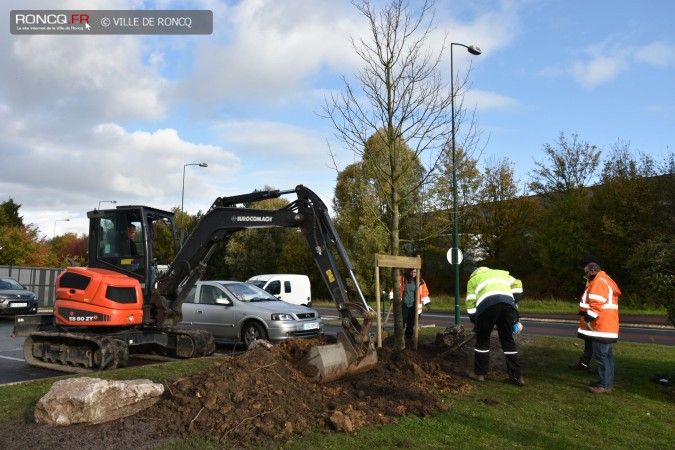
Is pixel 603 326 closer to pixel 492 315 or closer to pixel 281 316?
pixel 492 315

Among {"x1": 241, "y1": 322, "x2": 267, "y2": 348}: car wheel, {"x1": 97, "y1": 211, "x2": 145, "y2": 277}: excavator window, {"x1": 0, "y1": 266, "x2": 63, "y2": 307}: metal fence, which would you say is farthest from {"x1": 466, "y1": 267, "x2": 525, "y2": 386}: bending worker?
{"x1": 0, "y1": 266, "x2": 63, "y2": 307}: metal fence

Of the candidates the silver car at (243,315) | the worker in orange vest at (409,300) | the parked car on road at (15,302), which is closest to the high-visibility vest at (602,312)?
the worker in orange vest at (409,300)

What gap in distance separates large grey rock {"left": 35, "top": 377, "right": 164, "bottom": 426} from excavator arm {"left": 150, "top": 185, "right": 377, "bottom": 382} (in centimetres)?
222

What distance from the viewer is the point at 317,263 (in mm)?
8875

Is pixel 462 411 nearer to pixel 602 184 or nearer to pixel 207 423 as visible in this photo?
pixel 207 423

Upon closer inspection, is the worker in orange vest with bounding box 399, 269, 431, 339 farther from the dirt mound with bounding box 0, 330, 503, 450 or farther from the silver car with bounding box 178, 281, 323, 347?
the dirt mound with bounding box 0, 330, 503, 450

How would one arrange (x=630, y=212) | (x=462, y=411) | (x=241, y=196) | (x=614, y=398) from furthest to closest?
(x=630, y=212) → (x=241, y=196) → (x=614, y=398) → (x=462, y=411)

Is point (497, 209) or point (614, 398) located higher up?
point (497, 209)

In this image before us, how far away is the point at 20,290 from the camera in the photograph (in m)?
22.6

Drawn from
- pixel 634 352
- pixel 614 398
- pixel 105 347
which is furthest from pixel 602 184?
pixel 105 347

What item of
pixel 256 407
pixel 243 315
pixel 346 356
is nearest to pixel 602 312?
pixel 346 356

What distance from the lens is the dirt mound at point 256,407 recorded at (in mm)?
5523

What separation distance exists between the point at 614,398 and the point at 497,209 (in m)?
35.3

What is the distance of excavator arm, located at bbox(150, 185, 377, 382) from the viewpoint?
7.61m
